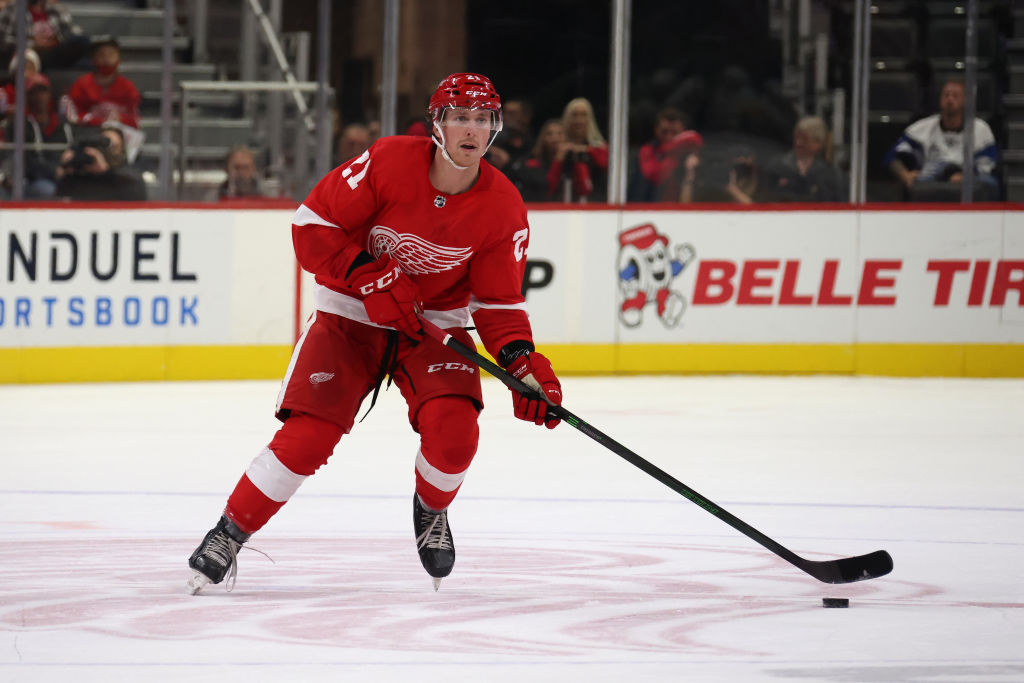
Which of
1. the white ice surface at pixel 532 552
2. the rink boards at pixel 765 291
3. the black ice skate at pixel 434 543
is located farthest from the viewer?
the rink boards at pixel 765 291

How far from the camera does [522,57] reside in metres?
9.12

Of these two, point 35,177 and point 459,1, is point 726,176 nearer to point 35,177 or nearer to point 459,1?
point 459,1

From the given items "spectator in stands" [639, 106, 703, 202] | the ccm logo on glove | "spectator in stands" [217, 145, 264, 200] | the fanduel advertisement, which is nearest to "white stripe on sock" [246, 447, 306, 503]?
the ccm logo on glove

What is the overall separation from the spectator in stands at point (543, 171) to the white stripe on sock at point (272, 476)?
5.00 metres

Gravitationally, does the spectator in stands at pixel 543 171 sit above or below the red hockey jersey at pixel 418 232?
above

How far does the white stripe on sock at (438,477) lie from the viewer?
367cm

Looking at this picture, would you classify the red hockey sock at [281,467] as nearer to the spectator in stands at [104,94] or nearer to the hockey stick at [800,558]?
the hockey stick at [800,558]

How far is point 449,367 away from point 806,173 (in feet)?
17.5

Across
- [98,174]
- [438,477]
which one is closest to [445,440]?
[438,477]

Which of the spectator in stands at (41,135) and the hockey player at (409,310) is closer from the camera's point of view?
the hockey player at (409,310)

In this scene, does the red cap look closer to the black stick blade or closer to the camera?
the camera

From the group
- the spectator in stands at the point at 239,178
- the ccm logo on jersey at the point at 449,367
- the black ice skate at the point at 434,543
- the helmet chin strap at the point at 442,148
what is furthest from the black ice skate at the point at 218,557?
the spectator in stands at the point at 239,178

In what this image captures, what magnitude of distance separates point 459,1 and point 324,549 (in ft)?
18.0

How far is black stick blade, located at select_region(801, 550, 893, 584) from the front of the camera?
12.0 ft
